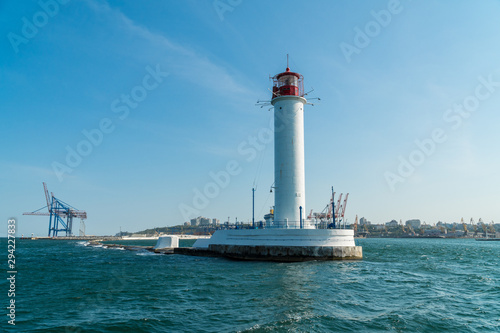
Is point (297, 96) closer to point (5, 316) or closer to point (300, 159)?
point (300, 159)

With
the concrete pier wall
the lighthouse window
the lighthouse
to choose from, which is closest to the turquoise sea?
the concrete pier wall

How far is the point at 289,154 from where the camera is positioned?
114 ft

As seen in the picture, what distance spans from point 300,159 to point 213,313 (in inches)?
930

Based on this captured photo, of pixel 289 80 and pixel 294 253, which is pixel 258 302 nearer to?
pixel 294 253

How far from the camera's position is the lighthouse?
3403cm

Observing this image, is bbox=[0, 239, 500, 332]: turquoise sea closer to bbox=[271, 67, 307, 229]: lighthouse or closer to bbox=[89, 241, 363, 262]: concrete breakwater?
bbox=[89, 241, 363, 262]: concrete breakwater

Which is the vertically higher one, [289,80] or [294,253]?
[289,80]

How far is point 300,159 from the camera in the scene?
3506 centimetres

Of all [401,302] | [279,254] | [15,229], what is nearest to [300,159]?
[279,254]

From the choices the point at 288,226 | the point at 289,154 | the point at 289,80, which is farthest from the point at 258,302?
the point at 289,80

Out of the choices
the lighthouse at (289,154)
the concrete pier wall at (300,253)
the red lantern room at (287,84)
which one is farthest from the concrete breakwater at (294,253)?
the red lantern room at (287,84)

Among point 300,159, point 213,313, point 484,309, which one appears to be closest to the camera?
point 213,313

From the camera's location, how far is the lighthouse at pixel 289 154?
34031 millimetres

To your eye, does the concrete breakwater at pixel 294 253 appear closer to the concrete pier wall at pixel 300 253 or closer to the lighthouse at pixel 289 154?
the concrete pier wall at pixel 300 253
